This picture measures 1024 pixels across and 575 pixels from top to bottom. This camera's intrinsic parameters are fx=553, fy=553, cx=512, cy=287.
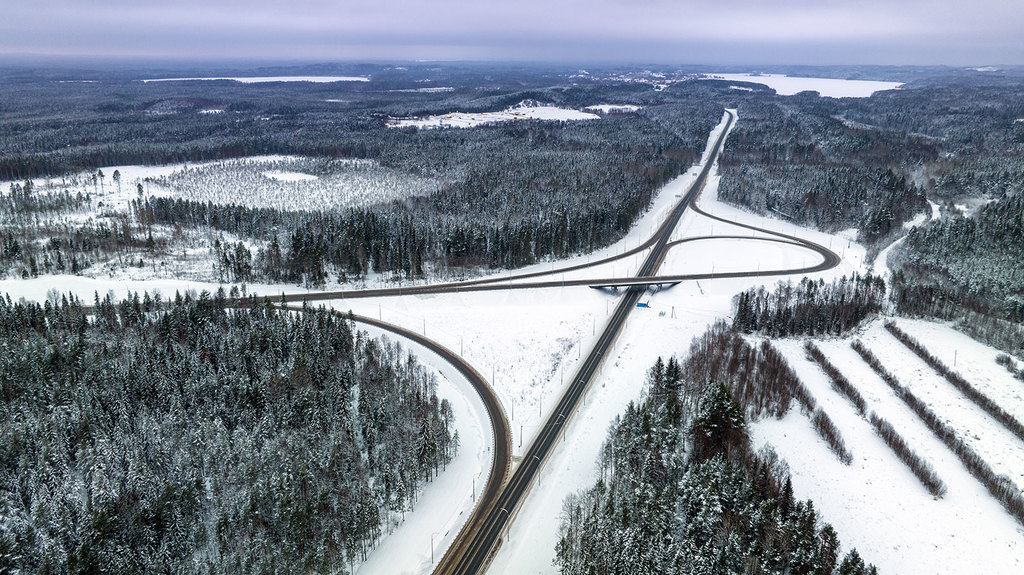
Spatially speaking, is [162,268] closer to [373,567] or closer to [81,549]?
[81,549]

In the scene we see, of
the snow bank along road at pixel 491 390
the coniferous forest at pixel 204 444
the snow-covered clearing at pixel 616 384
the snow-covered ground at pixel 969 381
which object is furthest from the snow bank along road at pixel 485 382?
the snow-covered ground at pixel 969 381

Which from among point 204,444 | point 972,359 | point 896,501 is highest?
point 204,444

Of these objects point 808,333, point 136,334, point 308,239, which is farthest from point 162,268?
point 808,333

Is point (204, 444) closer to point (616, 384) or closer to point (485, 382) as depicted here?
point (485, 382)

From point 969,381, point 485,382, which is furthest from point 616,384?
point 969,381

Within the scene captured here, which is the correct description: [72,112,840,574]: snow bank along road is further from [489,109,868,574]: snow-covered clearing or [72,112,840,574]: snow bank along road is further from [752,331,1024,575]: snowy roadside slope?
[752,331,1024,575]: snowy roadside slope

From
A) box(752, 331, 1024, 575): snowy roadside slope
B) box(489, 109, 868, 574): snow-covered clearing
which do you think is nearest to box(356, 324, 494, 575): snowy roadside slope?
box(489, 109, 868, 574): snow-covered clearing
